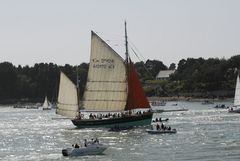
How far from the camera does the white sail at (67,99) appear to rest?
117500 mm

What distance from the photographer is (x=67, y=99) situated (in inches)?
4621

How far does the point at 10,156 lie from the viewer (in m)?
80.1

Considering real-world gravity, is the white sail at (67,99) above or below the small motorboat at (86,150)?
above

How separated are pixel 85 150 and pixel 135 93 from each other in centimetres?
Result: 3832

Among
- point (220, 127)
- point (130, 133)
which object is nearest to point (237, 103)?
point (220, 127)

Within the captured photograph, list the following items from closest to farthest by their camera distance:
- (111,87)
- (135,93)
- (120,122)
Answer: (120,122) < (111,87) < (135,93)

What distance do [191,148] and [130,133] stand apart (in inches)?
1001

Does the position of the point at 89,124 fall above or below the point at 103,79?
below

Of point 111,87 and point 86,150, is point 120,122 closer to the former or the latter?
point 111,87

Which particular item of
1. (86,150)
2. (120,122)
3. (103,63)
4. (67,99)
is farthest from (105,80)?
(86,150)

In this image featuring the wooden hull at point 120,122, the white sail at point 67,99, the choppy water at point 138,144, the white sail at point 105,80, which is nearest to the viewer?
the choppy water at point 138,144

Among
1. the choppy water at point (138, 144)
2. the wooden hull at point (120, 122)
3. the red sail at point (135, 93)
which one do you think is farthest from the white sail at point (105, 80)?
the choppy water at point (138, 144)

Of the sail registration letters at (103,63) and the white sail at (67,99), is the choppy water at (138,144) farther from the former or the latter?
the sail registration letters at (103,63)

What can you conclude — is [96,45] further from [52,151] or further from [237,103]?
[237,103]
